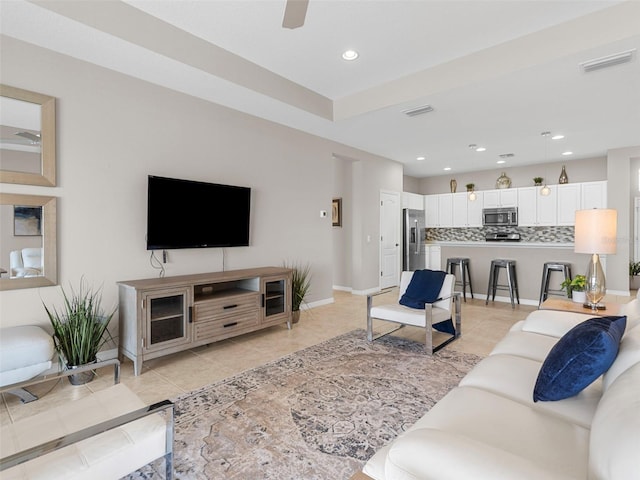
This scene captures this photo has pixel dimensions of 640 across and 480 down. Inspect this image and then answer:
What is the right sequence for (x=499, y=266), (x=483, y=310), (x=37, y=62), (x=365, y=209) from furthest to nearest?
(x=365, y=209), (x=499, y=266), (x=483, y=310), (x=37, y=62)

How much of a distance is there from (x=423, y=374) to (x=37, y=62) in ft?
13.2

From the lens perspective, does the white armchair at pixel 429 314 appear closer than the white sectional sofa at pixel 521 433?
No

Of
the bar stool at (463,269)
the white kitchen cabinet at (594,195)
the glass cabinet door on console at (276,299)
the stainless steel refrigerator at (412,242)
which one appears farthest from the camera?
the stainless steel refrigerator at (412,242)

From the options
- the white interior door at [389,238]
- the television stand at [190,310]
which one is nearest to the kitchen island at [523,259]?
the white interior door at [389,238]

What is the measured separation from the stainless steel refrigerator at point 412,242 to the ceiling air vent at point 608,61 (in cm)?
447

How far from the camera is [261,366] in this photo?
3045 millimetres

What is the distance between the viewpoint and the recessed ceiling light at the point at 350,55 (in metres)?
3.35

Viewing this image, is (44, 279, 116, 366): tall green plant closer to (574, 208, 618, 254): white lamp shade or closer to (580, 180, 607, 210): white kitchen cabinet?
(574, 208, 618, 254): white lamp shade

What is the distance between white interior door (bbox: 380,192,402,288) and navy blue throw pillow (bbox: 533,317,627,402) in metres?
5.40

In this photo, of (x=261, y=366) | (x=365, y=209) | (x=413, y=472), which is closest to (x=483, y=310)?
(x=365, y=209)

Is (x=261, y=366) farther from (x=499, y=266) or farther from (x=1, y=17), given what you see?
(x=499, y=266)

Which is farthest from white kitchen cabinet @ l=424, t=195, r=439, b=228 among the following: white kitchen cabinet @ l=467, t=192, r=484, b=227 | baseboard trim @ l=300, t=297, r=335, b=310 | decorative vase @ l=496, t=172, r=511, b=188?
baseboard trim @ l=300, t=297, r=335, b=310

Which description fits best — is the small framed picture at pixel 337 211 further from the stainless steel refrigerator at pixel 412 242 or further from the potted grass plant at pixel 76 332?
the potted grass plant at pixel 76 332

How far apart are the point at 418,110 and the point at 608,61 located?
1772 mm
